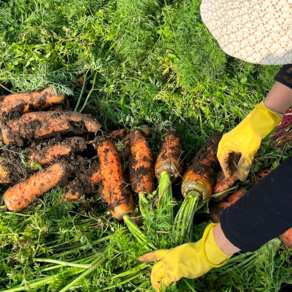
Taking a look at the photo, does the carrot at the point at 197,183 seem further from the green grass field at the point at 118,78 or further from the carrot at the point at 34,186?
the carrot at the point at 34,186

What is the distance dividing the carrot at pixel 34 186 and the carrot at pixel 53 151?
0.37ft

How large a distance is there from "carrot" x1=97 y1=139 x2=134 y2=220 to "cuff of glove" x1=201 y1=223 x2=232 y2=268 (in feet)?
2.99

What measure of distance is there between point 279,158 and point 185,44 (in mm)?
1490

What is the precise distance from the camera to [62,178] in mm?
2826

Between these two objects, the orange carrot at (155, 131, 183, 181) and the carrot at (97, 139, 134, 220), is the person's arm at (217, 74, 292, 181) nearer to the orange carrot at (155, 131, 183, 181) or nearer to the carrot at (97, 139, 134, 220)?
the orange carrot at (155, 131, 183, 181)

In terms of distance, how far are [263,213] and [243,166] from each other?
1.03 metres

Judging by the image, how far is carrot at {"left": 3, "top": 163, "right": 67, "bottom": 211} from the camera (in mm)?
2771

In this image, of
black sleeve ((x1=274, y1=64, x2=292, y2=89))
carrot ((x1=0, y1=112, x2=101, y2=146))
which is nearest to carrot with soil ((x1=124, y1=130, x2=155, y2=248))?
carrot ((x1=0, y1=112, x2=101, y2=146))

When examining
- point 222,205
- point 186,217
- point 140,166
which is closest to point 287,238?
point 222,205

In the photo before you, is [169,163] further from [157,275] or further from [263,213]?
[263,213]

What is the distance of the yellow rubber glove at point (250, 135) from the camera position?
2.48 m

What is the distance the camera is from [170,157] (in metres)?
2.86

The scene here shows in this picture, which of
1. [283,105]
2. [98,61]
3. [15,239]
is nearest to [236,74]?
[283,105]

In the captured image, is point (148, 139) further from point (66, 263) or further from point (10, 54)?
point (10, 54)
